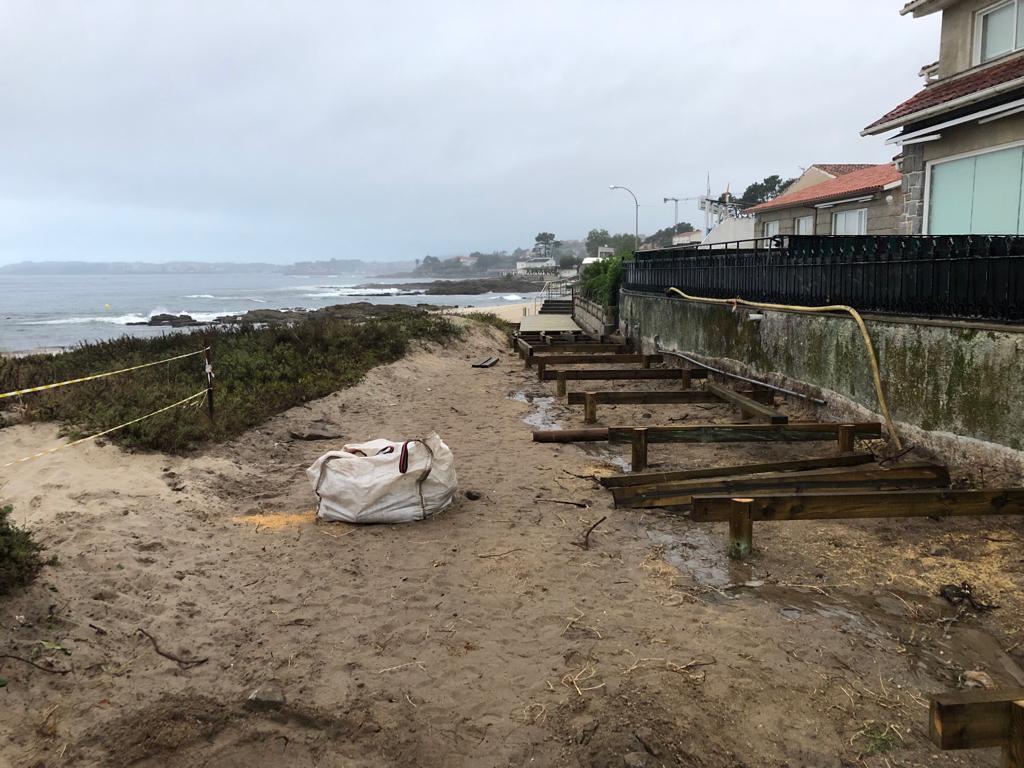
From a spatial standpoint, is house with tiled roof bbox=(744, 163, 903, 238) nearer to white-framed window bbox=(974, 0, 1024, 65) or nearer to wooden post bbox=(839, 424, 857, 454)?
white-framed window bbox=(974, 0, 1024, 65)

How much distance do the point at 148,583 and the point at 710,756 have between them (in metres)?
3.82

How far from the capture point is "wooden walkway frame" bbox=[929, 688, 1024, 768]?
92.1 inches

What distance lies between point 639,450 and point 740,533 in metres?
2.50

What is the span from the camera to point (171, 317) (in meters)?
51.7

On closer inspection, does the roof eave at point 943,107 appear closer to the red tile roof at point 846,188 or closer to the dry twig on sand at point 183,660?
the red tile roof at point 846,188

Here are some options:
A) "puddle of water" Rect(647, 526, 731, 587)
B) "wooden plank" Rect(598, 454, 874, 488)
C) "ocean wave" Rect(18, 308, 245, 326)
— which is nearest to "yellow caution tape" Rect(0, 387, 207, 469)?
"wooden plank" Rect(598, 454, 874, 488)

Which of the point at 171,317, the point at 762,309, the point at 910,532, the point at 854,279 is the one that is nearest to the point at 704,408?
the point at 762,309

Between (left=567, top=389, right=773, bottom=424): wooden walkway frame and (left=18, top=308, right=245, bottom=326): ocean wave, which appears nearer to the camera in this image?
(left=567, top=389, right=773, bottom=424): wooden walkway frame

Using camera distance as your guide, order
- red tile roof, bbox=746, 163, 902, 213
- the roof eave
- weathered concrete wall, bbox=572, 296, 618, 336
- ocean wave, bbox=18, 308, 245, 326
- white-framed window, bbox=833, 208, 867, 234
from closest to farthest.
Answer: the roof eave
red tile roof, bbox=746, 163, 902, 213
weathered concrete wall, bbox=572, 296, 618, 336
white-framed window, bbox=833, 208, 867, 234
ocean wave, bbox=18, 308, 245, 326

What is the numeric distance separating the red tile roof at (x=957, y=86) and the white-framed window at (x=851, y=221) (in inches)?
368

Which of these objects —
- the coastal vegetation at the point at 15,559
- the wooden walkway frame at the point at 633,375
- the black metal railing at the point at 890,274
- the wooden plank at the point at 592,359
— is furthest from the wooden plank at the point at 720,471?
the wooden plank at the point at 592,359

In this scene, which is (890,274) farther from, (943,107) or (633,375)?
(943,107)

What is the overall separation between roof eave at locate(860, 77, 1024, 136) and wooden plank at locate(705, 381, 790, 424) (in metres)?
6.81

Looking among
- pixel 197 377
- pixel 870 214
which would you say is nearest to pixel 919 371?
pixel 197 377
